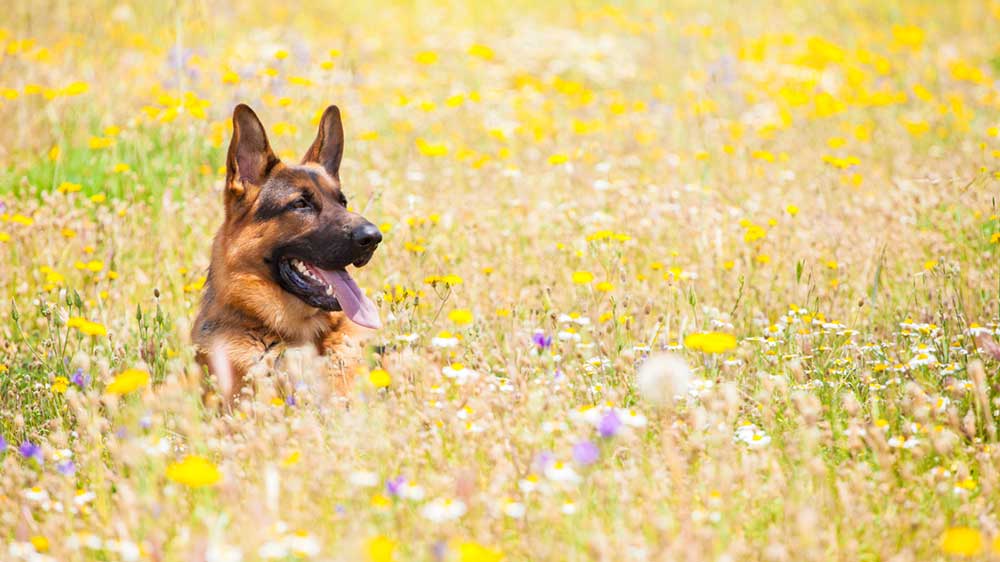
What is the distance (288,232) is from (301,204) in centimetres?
17

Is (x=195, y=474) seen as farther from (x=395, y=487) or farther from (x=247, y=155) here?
(x=247, y=155)

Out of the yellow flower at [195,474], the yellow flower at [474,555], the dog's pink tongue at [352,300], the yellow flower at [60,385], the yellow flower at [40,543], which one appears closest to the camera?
the yellow flower at [474,555]

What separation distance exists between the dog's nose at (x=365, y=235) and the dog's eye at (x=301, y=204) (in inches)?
13.5

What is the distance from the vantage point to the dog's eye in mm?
4648

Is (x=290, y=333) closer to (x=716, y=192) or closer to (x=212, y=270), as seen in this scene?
(x=212, y=270)

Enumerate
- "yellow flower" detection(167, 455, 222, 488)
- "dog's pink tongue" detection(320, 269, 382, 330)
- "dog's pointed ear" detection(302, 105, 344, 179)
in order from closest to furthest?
"yellow flower" detection(167, 455, 222, 488), "dog's pink tongue" detection(320, 269, 382, 330), "dog's pointed ear" detection(302, 105, 344, 179)

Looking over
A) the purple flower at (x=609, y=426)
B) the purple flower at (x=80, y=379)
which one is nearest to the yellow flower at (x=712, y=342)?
Answer: the purple flower at (x=609, y=426)

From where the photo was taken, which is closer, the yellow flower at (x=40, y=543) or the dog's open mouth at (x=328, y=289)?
the yellow flower at (x=40, y=543)

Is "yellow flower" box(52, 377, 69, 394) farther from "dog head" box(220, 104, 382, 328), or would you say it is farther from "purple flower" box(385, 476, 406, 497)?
"purple flower" box(385, 476, 406, 497)

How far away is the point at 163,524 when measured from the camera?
105 inches

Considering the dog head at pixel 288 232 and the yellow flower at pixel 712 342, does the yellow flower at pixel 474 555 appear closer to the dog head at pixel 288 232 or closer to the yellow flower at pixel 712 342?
the yellow flower at pixel 712 342

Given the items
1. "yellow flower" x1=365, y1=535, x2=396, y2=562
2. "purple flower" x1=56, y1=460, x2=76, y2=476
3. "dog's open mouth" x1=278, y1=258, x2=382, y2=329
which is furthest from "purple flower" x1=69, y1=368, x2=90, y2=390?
"yellow flower" x1=365, y1=535, x2=396, y2=562

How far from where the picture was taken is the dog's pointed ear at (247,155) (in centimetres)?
457

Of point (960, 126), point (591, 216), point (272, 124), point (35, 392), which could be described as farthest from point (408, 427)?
point (960, 126)
